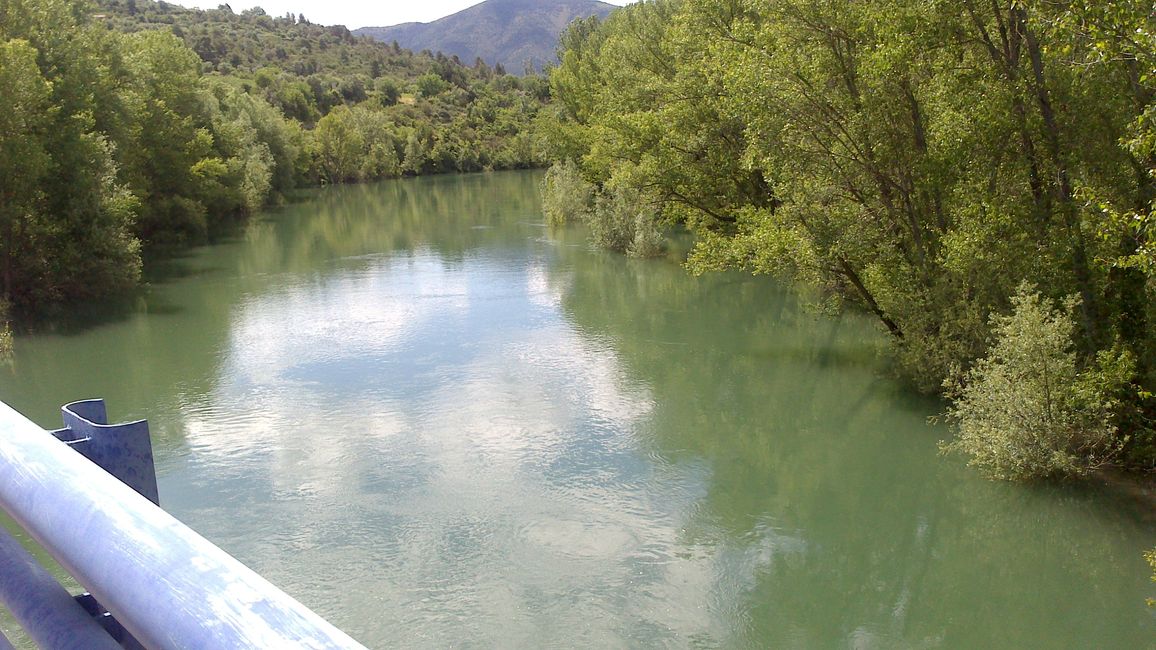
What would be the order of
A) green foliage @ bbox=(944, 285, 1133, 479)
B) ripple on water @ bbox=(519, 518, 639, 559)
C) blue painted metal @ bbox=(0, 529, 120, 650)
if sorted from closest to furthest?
blue painted metal @ bbox=(0, 529, 120, 650) → ripple on water @ bbox=(519, 518, 639, 559) → green foliage @ bbox=(944, 285, 1133, 479)

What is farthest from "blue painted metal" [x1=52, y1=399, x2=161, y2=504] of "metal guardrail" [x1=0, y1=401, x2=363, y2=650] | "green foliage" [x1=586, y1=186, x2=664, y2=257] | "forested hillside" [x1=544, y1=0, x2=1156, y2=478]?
"green foliage" [x1=586, y1=186, x2=664, y2=257]

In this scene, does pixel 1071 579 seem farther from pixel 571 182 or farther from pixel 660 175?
pixel 571 182

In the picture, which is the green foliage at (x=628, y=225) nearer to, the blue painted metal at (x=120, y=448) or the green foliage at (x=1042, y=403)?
the green foliage at (x=1042, y=403)

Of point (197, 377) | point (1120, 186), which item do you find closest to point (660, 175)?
point (197, 377)

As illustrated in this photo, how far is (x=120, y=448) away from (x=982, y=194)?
1242 centimetres

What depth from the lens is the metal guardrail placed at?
115 centimetres

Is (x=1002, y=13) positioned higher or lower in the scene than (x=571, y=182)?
higher

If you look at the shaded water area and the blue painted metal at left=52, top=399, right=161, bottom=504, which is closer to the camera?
the blue painted metal at left=52, top=399, right=161, bottom=504

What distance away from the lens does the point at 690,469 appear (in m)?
12.8

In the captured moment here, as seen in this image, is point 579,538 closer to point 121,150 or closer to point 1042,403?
point 1042,403

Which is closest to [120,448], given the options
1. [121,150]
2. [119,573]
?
[119,573]

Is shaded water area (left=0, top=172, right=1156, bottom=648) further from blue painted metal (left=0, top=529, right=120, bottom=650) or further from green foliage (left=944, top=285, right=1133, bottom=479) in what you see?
blue painted metal (left=0, top=529, right=120, bottom=650)

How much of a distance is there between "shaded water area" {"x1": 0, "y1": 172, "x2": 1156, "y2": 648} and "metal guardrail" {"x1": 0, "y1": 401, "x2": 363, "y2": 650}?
7367mm

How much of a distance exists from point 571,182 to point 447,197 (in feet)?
75.6
